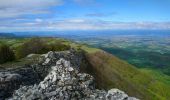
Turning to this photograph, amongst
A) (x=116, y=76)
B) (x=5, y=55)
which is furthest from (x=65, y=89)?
(x=116, y=76)

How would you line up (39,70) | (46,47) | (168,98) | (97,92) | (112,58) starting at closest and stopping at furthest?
(97,92)
(39,70)
(46,47)
(112,58)
(168,98)

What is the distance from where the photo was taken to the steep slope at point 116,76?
9194cm

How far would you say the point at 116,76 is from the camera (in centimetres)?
9956

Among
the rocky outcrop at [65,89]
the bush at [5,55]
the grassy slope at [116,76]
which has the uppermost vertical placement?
the rocky outcrop at [65,89]

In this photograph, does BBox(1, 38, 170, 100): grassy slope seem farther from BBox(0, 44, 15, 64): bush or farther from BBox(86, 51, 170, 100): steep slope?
BBox(0, 44, 15, 64): bush

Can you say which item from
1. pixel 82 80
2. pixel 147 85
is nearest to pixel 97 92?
pixel 82 80

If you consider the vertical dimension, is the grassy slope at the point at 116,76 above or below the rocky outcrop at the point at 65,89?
below

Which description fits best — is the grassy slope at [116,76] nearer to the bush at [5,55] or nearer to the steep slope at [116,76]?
the steep slope at [116,76]

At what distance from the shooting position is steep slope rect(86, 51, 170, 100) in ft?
302

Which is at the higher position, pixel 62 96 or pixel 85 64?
pixel 62 96

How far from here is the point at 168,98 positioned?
13375 centimetres

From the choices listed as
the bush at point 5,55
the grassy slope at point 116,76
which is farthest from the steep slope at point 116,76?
the bush at point 5,55

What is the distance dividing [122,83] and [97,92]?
68.5 metres

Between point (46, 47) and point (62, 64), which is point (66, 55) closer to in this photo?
point (46, 47)
